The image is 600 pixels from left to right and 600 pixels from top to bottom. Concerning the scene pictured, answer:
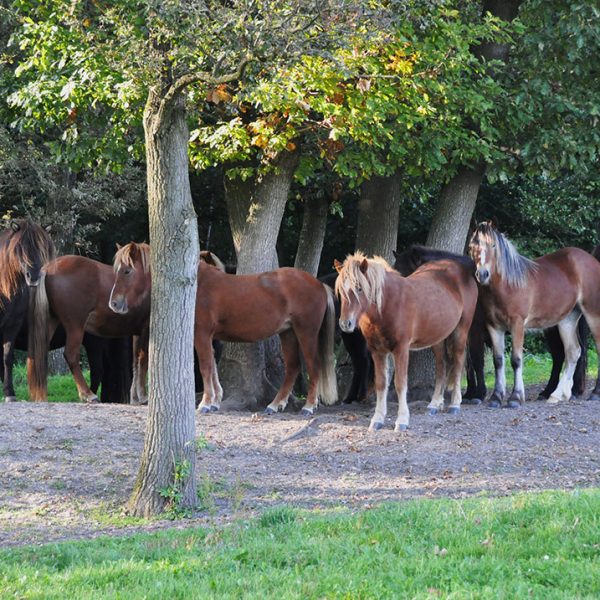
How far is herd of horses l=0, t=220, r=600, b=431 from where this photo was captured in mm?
13195

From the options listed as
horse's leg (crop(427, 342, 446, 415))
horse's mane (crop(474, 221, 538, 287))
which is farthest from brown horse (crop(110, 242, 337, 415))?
horse's mane (crop(474, 221, 538, 287))

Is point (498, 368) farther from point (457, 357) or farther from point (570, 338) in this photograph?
point (570, 338)

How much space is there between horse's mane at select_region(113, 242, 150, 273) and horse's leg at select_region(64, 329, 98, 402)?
1.08 m

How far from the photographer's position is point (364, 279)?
12.1 meters

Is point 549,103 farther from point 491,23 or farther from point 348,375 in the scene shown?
point 348,375

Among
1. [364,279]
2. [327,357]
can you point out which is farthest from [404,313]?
[327,357]

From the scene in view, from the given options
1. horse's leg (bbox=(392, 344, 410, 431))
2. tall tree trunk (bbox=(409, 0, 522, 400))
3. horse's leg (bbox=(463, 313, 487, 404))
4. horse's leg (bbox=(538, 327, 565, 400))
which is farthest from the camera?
horse's leg (bbox=(538, 327, 565, 400))

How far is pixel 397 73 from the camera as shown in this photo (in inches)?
511

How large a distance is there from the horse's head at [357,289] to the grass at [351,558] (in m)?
4.21

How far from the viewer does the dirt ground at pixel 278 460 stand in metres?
8.93

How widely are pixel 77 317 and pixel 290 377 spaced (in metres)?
2.94

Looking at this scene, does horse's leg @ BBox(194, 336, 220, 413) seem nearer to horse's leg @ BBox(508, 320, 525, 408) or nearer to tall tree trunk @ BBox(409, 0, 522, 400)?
tall tree trunk @ BBox(409, 0, 522, 400)

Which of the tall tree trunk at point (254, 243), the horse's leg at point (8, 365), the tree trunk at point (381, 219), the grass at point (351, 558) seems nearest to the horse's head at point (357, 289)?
the tall tree trunk at point (254, 243)

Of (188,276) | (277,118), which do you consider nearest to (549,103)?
(277,118)
